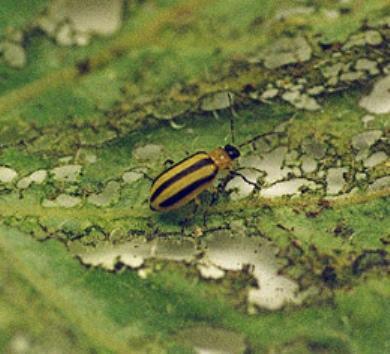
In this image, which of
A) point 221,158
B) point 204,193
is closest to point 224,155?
point 221,158

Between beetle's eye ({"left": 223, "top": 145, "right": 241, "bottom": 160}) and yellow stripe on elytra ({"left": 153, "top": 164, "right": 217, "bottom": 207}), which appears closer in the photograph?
yellow stripe on elytra ({"left": 153, "top": 164, "right": 217, "bottom": 207})

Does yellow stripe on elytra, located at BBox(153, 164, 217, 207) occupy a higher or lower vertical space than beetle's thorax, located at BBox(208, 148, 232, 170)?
lower

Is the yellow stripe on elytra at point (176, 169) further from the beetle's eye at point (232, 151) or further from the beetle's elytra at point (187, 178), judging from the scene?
the beetle's eye at point (232, 151)

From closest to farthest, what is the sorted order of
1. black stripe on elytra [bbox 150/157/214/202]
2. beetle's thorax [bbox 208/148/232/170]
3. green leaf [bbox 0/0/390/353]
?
green leaf [bbox 0/0/390/353] → black stripe on elytra [bbox 150/157/214/202] → beetle's thorax [bbox 208/148/232/170]

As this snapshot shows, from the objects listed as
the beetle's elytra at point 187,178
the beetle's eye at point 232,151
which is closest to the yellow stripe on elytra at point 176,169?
the beetle's elytra at point 187,178

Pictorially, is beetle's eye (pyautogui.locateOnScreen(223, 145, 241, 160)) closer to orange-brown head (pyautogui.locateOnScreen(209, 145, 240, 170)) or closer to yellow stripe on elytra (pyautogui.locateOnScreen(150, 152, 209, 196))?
orange-brown head (pyautogui.locateOnScreen(209, 145, 240, 170))

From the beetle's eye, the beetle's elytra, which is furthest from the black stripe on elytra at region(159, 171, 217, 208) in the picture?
the beetle's eye

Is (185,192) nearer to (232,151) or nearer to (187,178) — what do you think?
(187,178)
